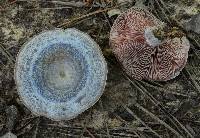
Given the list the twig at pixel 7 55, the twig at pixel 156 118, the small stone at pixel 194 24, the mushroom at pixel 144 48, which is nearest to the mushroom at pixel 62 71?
the mushroom at pixel 144 48

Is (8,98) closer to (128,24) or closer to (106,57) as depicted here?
(106,57)

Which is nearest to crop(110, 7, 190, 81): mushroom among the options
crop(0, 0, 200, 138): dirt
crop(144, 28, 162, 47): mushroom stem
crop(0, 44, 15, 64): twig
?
→ crop(144, 28, 162, 47): mushroom stem

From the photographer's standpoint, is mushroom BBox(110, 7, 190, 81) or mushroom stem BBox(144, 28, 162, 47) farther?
mushroom BBox(110, 7, 190, 81)

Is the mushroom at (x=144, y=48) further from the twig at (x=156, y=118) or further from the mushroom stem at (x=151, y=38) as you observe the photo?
the twig at (x=156, y=118)

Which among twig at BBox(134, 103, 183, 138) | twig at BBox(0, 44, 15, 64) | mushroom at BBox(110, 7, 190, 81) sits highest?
mushroom at BBox(110, 7, 190, 81)

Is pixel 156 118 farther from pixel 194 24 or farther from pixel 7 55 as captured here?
pixel 7 55

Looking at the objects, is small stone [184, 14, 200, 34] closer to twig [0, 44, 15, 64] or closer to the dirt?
the dirt
